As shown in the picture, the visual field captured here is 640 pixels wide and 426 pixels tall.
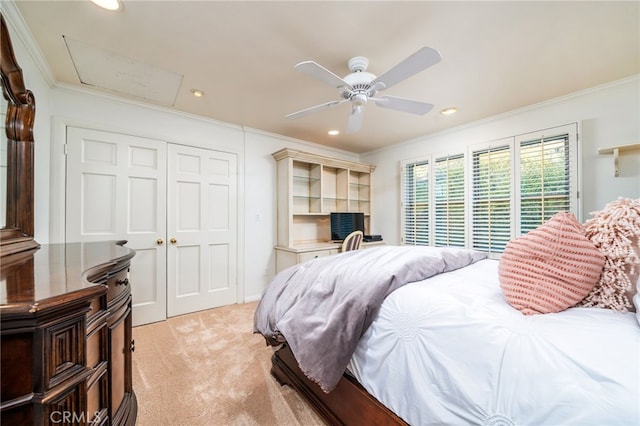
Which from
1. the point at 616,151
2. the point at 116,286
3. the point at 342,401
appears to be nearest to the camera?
the point at 116,286

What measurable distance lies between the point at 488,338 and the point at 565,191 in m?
2.70

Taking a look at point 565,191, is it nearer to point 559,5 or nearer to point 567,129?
point 567,129

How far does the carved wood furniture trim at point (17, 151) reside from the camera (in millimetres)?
1237

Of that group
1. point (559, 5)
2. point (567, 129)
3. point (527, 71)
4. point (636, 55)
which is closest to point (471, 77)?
point (527, 71)

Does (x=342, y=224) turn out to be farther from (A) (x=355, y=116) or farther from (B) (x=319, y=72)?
(B) (x=319, y=72)

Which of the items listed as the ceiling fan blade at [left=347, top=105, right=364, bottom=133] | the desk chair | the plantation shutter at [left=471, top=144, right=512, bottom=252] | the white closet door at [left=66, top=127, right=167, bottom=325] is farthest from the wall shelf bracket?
the white closet door at [left=66, top=127, right=167, bottom=325]

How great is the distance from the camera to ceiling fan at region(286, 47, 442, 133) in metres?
1.45

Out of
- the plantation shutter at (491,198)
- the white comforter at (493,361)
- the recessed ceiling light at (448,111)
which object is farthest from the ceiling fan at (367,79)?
the plantation shutter at (491,198)

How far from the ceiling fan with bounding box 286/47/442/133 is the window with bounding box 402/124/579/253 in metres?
1.65

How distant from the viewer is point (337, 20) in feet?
5.13

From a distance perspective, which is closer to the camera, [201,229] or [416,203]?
[201,229]

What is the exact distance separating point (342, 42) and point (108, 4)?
143 cm

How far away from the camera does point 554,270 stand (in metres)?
0.94
